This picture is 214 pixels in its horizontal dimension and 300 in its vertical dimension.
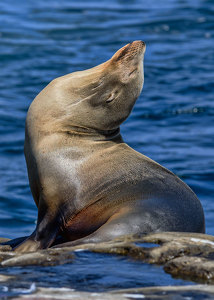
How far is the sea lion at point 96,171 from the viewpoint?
588 cm

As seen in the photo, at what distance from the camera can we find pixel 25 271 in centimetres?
446

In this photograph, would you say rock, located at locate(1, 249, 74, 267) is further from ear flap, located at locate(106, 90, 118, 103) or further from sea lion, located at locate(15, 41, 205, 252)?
ear flap, located at locate(106, 90, 118, 103)

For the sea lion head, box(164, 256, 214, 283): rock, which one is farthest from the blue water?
box(164, 256, 214, 283): rock

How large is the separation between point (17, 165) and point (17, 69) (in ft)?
21.9

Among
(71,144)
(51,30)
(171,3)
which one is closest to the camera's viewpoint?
(71,144)

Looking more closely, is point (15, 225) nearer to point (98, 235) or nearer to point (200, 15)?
point (98, 235)

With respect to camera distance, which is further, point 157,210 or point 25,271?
point 157,210

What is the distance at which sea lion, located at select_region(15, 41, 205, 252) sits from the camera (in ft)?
19.3

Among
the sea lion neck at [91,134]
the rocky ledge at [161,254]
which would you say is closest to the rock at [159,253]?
the rocky ledge at [161,254]

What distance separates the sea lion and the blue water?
2.27m

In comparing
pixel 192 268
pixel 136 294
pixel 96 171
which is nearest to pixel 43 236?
pixel 96 171

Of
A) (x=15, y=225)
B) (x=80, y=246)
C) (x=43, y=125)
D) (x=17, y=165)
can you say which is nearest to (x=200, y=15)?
(x=17, y=165)

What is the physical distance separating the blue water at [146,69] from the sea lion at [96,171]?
2267mm

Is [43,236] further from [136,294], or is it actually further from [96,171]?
[136,294]
